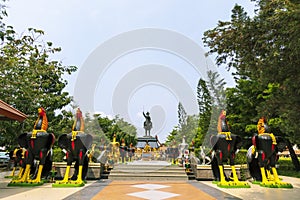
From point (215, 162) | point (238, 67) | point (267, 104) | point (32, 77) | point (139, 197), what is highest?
point (32, 77)

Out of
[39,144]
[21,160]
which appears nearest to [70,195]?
[39,144]

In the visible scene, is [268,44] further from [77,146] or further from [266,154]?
[77,146]

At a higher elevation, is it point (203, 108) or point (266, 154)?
point (203, 108)

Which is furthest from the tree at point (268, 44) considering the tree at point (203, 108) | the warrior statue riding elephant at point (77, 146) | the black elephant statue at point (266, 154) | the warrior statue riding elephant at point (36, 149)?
the tree at point (203, 108)

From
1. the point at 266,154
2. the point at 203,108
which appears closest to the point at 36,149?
the point at 266,154

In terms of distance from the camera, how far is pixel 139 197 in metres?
6.48

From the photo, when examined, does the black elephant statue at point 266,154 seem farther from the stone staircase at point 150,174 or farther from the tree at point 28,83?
the tree at point 28,83

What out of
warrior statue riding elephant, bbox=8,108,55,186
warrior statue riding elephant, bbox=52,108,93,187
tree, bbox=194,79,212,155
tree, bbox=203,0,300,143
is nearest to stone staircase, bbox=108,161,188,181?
warrior statue riding elephant, bbox=52,108,93,187

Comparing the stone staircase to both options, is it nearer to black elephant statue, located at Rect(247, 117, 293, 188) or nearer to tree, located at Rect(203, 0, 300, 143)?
black elephant statue, located at Rect(247, 117, 293, 188)

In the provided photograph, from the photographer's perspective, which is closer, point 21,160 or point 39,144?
point 39,144

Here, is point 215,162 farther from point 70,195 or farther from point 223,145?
point 70,195

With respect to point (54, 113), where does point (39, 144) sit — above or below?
below

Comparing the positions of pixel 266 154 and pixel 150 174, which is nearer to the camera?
pixel 266 154

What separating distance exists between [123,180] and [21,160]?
3.82m
